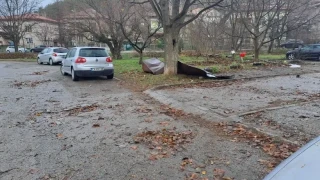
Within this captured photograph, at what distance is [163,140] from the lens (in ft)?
16.3

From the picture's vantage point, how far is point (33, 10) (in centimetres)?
4162

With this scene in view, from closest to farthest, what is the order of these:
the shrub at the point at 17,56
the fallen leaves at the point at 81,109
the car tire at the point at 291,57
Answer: the fallen leaves at the point at 81,109 → the car tire at the point at 291,57 → the shrub at the point at 17,56

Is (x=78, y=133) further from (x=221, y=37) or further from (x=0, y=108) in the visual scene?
(x=221, y=37)

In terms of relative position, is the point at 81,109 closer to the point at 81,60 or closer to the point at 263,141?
the point at 263,141

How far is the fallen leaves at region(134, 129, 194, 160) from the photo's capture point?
4410 mm

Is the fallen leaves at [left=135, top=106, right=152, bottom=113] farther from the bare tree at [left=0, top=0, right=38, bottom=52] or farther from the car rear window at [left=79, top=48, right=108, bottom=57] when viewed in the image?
the bare tree at [left=0, top=0, right=38, bottom=52]

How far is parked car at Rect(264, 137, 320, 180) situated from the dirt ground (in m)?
1.62

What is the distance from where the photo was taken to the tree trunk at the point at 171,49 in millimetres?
12484

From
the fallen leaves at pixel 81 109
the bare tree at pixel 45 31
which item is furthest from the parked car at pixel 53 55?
the bare tree at pixel 45 31

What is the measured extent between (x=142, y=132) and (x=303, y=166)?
3860 mm

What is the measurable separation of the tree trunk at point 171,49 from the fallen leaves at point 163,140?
7406mm

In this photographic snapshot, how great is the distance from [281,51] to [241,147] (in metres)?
38.4

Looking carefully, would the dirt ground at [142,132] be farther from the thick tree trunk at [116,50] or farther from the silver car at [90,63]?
the thick tree trunk at [116,50]

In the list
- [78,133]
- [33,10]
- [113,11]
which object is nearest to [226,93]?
[78,133]
